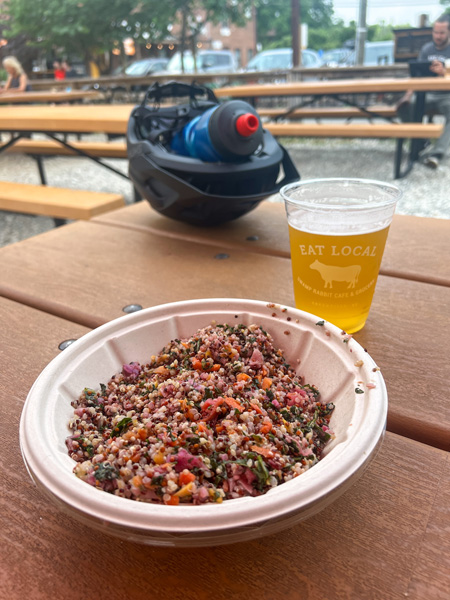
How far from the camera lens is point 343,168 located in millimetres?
4445

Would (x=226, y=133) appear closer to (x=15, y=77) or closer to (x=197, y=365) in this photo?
(x=197, y=365)

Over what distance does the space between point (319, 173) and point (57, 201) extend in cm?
276

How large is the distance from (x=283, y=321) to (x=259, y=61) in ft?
44.7

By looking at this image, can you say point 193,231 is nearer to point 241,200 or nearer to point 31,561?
point 241,200

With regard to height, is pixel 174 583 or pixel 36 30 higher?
pixel 36 30

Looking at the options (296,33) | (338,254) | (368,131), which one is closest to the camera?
(338,254)

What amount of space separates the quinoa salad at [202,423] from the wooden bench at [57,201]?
1611 millimetres

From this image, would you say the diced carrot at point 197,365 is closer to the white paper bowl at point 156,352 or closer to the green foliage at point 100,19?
the white paper bowl at point 156,352

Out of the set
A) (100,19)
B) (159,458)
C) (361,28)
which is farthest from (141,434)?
(100,19)

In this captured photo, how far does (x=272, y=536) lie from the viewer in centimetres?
39

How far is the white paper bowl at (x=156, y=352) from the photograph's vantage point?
299mm

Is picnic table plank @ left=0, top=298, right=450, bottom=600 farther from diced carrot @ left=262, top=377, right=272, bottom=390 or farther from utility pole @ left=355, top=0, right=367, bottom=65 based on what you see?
utility pole @ left=355, top=0, right=367, bottom=65

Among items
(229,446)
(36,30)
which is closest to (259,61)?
(36,30)

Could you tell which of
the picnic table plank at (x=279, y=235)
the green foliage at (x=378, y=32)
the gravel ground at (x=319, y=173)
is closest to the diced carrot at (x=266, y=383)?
the picnic table plank at (x=279, y=235)
